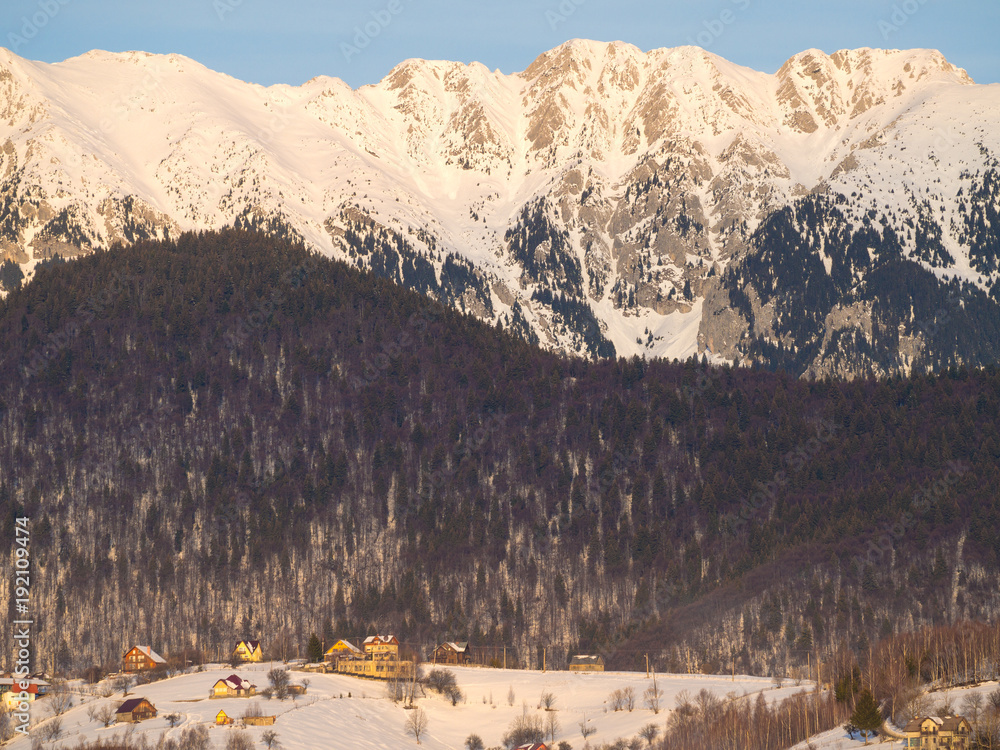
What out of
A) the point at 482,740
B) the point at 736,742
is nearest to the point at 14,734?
the point at 482,740

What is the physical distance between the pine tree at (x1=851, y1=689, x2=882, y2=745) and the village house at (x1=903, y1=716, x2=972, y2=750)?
31.1 ft

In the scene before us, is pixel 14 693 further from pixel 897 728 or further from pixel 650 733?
pixel 897 728

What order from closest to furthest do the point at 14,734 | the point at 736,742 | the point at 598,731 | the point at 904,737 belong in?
the point at 904,737 < the point at 736,742 < the point at 14,734 < the point at 598,731

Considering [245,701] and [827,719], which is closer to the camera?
[827,719]

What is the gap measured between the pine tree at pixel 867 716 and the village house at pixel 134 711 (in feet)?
286

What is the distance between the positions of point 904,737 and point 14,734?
341ft

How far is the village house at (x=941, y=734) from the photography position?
143375 millimetres

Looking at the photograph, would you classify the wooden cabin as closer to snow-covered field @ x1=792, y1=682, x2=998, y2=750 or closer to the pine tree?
snow-covered field @ x1=792, y1=682, x2=998, y2=750

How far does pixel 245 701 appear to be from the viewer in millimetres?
194125

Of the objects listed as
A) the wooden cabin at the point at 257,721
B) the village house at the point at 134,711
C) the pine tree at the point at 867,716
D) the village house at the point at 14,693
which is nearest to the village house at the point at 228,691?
the village house at the point at 134,711

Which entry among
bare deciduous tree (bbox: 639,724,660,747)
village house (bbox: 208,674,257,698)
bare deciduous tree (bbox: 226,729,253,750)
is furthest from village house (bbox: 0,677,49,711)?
bare deciduous tree (bbox: 639,724,660,747)

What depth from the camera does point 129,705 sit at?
614 feet

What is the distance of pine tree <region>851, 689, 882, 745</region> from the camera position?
156 metres

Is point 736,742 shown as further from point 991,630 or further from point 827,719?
point 991,630
